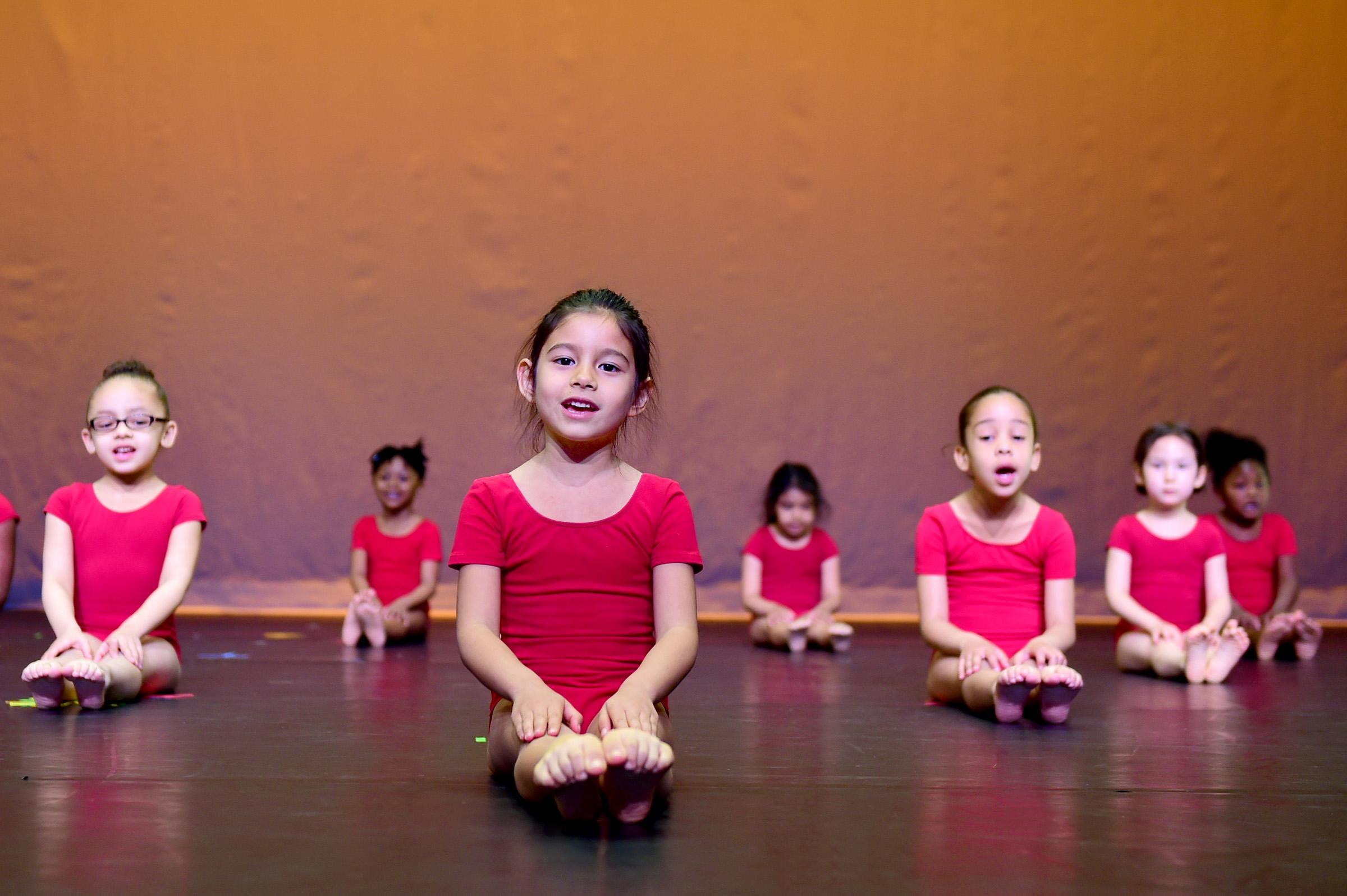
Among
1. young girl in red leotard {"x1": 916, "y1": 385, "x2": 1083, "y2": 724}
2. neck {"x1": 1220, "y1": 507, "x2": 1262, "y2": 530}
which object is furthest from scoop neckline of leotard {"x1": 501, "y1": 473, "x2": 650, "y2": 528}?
neck {"x1": 1220, "y1": 507, "x2": 1262, "y2": 530}

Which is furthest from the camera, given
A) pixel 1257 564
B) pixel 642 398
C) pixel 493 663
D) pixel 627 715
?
pixel 1257 564

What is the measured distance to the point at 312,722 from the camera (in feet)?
8.20

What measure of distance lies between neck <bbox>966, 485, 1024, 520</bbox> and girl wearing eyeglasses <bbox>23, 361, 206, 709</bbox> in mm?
1896

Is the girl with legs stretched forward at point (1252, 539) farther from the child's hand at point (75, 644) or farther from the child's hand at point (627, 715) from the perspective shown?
the child's hand at point (75, 644)

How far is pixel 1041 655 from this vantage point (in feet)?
8.41

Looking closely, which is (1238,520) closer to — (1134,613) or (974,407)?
(1134,613)

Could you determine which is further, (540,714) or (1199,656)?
(1199,656)

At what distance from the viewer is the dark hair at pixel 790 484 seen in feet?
15.8

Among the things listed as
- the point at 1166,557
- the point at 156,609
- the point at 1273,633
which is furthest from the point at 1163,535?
the point at 156,609

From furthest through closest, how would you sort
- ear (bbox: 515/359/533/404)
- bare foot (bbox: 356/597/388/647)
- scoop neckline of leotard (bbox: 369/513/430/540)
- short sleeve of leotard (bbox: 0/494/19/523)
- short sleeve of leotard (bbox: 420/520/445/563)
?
scoop neckline of leotard (bbox: 369/513/430/540)
short sleeve of leotard (bbox: 420/520/445/563)
bare foot (bbox: 356/597/388/647)
short sleeve of leotard (bbox: 0/494/19/523)
ear (bbox: 515/359/533/404)

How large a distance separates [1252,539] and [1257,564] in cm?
9

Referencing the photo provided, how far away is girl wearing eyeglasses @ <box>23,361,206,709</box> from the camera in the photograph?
289 centimetres

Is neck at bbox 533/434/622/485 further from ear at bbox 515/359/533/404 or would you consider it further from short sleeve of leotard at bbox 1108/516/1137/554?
short sleeve of leotard at bbox 1108/516/1137/554

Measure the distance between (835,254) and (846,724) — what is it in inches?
143
